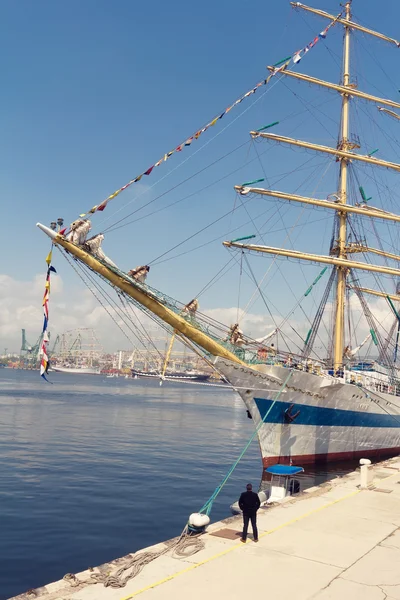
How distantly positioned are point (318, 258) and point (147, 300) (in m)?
15.2

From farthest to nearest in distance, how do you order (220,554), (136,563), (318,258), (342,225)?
1. (342,225)
2. (318,258)
3. (220,554)
4. (136,563)

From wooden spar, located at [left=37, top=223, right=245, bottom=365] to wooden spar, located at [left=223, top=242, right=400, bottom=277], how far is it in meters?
8.71

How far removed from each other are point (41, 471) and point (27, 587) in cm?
1534

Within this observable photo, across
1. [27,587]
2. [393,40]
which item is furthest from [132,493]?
[393,40]

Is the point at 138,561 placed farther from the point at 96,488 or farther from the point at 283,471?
the point at 96,488

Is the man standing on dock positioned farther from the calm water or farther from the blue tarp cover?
the blue tarp cover

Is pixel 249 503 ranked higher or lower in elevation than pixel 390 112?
lower

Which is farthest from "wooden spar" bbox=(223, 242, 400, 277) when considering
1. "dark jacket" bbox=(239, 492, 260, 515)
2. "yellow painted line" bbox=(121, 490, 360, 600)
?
"dark jacket" bbox=(239, 492, 260, 515)

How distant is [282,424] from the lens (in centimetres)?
2588

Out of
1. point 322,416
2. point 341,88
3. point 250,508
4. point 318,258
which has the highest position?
point 341,88

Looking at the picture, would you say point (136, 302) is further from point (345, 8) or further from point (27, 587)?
point (345, 8)

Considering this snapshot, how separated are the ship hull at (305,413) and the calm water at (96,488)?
6.96 feet

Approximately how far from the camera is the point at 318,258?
3372 cm

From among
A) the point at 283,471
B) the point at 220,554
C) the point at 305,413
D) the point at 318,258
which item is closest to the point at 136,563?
the point at 220,554
